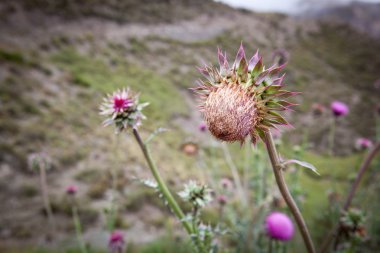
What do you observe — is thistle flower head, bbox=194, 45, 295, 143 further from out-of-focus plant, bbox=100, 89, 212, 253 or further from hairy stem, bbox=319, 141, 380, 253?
hairy stem, bbox=319, 141, 380, 253

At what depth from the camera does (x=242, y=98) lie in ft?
4.36

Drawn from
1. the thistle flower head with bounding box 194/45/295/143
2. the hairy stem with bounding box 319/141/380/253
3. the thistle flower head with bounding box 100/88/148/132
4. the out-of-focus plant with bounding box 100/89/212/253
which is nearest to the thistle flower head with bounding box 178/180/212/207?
the out-of-focus plant with bounding box 100/89/212/253

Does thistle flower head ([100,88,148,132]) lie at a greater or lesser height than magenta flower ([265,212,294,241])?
greater

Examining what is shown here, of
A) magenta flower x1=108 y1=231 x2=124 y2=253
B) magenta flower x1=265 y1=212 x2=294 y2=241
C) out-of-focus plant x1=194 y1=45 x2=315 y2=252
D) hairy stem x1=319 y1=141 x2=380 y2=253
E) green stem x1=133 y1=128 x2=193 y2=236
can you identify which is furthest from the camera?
magenta flower x1=108 y1=231 x2=124 y2=253

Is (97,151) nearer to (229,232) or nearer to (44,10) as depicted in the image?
(229,232)

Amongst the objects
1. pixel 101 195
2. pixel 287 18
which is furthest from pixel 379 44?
pixel 101 195

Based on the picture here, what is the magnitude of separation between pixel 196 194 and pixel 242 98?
860mm

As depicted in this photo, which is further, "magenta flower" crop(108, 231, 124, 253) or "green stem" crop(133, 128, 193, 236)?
"magenta flower" crop(108, 231, 124, 253)

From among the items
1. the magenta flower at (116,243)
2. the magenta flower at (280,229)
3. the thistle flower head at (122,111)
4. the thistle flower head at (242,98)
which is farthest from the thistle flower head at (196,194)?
the magenta flower at (116,243)

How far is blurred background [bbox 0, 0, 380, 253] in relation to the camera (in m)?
7.48

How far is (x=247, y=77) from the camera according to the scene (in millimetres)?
1389

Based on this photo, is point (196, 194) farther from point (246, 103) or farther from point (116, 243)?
point (116, 243)

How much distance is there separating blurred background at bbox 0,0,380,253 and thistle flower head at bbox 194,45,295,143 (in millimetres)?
234

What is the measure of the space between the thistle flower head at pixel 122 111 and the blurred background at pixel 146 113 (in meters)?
0.37
